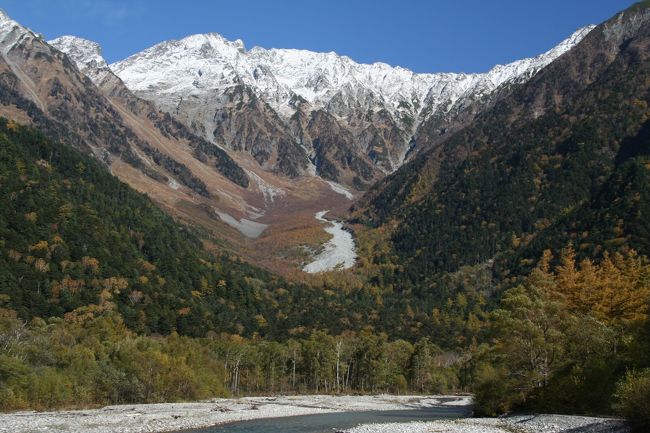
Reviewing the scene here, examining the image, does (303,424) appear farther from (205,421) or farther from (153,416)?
(153,416)

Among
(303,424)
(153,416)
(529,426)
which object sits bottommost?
(529,426)

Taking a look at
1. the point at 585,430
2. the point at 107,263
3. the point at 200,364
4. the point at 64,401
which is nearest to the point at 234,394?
the point at 200,364

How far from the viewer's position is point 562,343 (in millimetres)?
73500

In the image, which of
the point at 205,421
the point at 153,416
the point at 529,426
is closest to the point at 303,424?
the point at 205,421

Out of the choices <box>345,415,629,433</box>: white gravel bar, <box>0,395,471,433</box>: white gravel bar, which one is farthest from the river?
<box>345,415,629,433</box>: white gravel bar

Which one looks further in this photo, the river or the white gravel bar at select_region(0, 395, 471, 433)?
the river

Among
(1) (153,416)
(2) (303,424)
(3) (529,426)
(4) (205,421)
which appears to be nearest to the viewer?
(3) (529,426)

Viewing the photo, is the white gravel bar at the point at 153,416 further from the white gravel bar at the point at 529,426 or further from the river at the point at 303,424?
the white gravel bar at the point at 529,426

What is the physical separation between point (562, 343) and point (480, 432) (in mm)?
21771

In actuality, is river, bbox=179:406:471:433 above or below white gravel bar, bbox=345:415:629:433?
above

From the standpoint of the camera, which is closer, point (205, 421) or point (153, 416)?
point (153, 416)

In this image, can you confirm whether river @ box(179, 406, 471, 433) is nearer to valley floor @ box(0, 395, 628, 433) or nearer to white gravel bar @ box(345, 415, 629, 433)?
valley floor @ box(0, 395, 628, 433)

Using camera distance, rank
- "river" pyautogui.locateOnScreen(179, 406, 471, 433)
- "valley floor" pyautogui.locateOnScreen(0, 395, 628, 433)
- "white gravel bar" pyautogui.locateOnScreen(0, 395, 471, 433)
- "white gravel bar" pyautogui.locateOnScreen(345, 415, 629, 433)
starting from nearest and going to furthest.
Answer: "white gravel bar" pyautogui.locateOnScreen(345, 415, 629, 433) → "valley floor" pyautogui.locateOnScreen(0, 395, 628, 433) → "white gravel bar" pyautogui.locateOnScreen(0, 395, 471, 433) → "river" pyautogui.locateOnScreen(179, 406, 471, 433)

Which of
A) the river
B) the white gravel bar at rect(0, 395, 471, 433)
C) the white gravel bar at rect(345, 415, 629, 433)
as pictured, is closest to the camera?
the white gravel bar at rect(345, 415, 629, 433)
